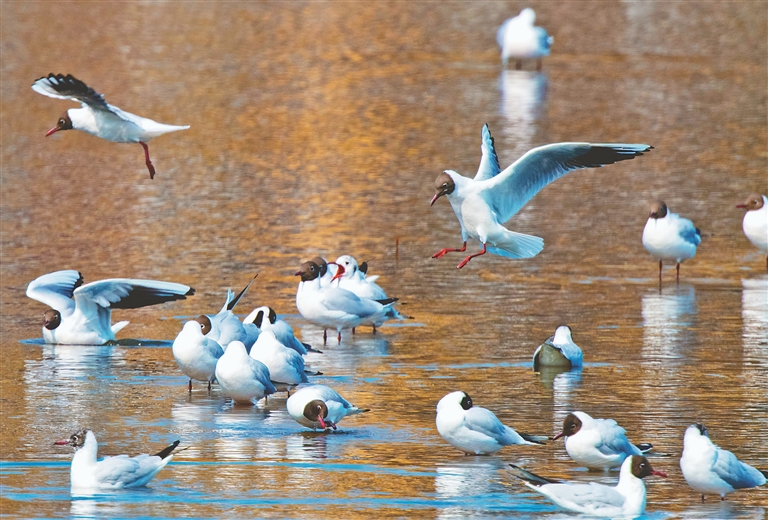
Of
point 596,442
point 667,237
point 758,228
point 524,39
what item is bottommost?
point 596,442

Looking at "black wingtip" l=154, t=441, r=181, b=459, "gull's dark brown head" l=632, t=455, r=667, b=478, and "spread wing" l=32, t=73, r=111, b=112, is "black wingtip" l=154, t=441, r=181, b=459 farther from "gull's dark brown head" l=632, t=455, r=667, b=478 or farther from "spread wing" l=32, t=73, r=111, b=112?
"spread wing" l=32, t=73, r=111, b=112

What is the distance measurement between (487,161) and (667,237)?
4.19 m

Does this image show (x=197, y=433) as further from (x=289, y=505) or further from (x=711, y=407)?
(x=711, y=407)

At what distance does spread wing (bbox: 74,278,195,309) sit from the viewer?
44.0 feet

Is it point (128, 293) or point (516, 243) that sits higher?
point (516, 243)

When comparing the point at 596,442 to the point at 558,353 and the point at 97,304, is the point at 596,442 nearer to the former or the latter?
the point at 558,353

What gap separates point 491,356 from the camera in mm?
13172

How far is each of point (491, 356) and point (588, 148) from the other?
7.02ft

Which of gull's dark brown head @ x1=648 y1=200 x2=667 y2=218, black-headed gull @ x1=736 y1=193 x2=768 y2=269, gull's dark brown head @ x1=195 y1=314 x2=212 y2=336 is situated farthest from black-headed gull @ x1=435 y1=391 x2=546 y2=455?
black-headed gull @ x1=736 y1=193 x2=768 y2=269

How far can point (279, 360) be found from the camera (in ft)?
38.3

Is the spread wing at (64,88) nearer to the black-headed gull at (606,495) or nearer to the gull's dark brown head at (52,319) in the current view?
the gull's dark brown head at (52,319)

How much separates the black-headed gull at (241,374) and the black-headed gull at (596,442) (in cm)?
245

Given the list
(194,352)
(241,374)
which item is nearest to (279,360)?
(241,374)

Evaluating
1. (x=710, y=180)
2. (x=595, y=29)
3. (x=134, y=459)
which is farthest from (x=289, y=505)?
(x=595, y=29)
